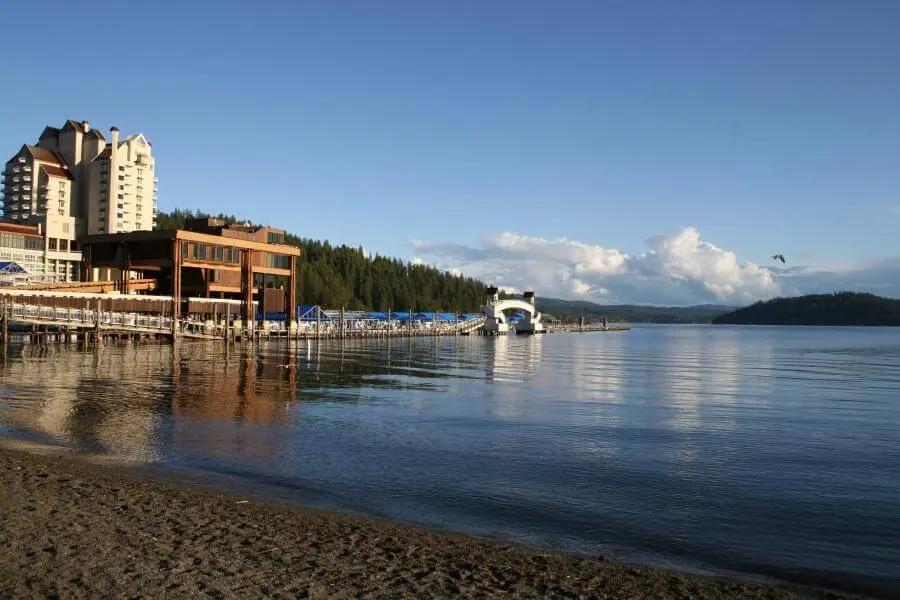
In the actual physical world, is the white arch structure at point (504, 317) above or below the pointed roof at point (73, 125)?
Answer: below

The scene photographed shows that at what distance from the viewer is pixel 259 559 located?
410 inches

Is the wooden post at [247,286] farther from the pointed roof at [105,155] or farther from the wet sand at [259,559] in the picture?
Answer: the wet sand at [259,559]

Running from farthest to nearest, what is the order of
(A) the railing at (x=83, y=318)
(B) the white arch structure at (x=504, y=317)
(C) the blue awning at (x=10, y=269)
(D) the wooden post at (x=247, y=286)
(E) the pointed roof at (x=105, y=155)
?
1. (B) the white arch structure at (x=504, y=317)
2. (E) the pointed roof at (x=105, y=155)
3. (D) the wooden post at (x=247, y=286)
4. (C) the blue awning at (x=10, y=269)
5. (A) the railing at (x=83, y=318)

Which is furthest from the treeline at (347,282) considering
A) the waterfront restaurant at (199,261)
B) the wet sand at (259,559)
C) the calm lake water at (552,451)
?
the wet sand at (259,559)

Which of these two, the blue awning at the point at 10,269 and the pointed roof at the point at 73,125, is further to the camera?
the pointed roof at the point at 73,125

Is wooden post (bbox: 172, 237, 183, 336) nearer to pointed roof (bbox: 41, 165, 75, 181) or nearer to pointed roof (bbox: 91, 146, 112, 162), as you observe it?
pointed roof (bbox: 91, 146, 112, 162)

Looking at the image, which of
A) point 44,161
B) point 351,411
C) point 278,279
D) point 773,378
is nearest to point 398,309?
point 278,279

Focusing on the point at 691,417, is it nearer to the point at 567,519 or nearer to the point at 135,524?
the point at 567,519

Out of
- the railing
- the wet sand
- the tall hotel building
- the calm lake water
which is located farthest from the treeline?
the wet sand

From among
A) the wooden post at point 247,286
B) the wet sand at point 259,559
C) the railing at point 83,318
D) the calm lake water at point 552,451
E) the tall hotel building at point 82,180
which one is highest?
the tall hotel building at point 82,180

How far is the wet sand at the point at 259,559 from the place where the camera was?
30.6 feet

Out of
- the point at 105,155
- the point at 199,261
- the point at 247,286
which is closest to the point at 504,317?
the point at 247,286

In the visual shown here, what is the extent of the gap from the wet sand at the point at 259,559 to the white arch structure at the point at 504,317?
13613 cm

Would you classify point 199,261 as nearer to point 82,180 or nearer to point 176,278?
point 176,278
